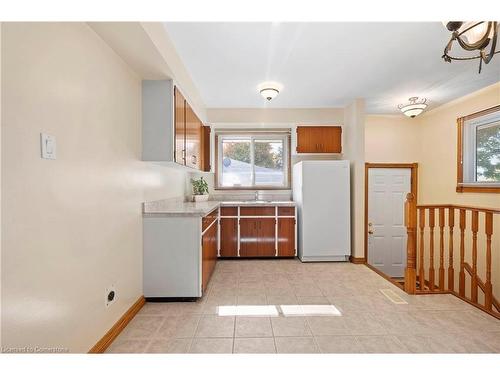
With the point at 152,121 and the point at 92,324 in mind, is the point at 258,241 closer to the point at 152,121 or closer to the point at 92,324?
the point at 152,121

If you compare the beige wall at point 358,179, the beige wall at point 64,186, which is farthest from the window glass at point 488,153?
the beige wall at point 64,186

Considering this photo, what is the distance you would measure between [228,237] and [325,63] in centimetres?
280

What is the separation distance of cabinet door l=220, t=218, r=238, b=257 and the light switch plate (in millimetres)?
3008

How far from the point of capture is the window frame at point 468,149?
12.7 ft

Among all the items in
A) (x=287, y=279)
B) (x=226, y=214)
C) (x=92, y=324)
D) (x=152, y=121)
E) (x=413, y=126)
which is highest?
(x=413, y=126)

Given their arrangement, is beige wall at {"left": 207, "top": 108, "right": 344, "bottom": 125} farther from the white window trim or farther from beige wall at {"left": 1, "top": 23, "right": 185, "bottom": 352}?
beige wall at {"left": 1, "top": 23, "right": 185, "bottom": 352}

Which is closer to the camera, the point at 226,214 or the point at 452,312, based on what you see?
the point at 452,312

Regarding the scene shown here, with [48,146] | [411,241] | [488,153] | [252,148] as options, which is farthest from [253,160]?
[48,146]

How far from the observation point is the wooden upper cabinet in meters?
4.51

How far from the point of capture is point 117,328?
203 centimetres

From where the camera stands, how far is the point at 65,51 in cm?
146
